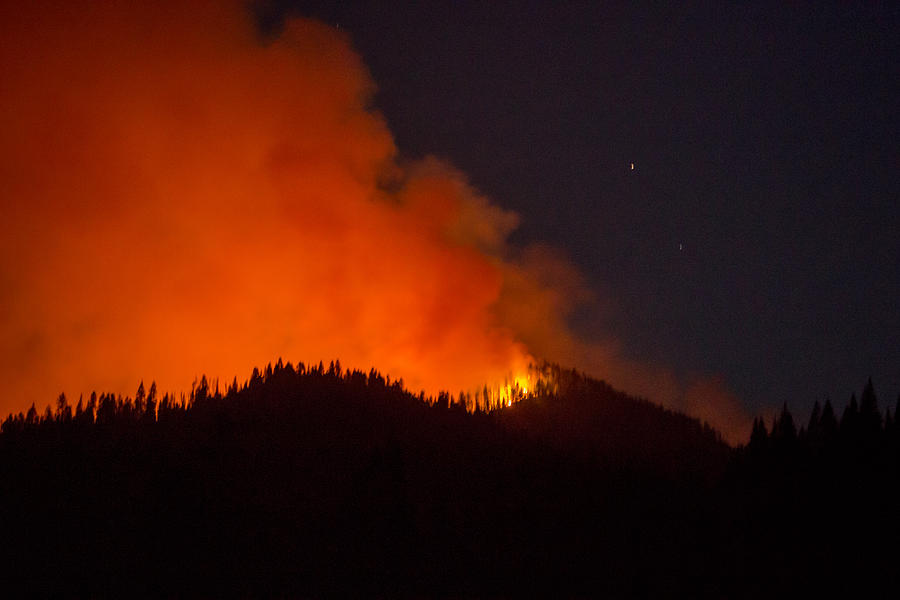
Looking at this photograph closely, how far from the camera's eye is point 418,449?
160 meters

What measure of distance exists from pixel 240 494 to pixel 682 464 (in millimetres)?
94255

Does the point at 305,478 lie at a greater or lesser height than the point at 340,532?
greater

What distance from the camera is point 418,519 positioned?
12544cm

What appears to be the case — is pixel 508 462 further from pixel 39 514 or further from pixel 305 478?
pixel 39 514

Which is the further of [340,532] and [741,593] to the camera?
[340,532]

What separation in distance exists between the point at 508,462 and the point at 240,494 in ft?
160

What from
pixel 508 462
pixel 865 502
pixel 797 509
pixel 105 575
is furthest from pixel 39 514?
pixel 865 502

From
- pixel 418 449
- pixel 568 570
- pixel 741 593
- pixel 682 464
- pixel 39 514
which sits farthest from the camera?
pixel 682 464

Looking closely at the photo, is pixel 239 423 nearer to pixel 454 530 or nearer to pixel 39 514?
pixel 39 514

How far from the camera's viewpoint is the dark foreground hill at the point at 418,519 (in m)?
104

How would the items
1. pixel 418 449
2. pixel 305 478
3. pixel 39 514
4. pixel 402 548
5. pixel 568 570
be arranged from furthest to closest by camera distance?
1. pixel 418 449
2. pixel 305 478
3. pixel 39 514
4. pixel 402 548
5. pixel 568 570

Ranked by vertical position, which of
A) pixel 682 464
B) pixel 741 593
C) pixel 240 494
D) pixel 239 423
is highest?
pixel 239 423

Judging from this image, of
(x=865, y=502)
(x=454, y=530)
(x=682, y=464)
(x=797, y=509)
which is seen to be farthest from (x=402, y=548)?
(x=682, y=464)

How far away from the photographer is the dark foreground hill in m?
104
